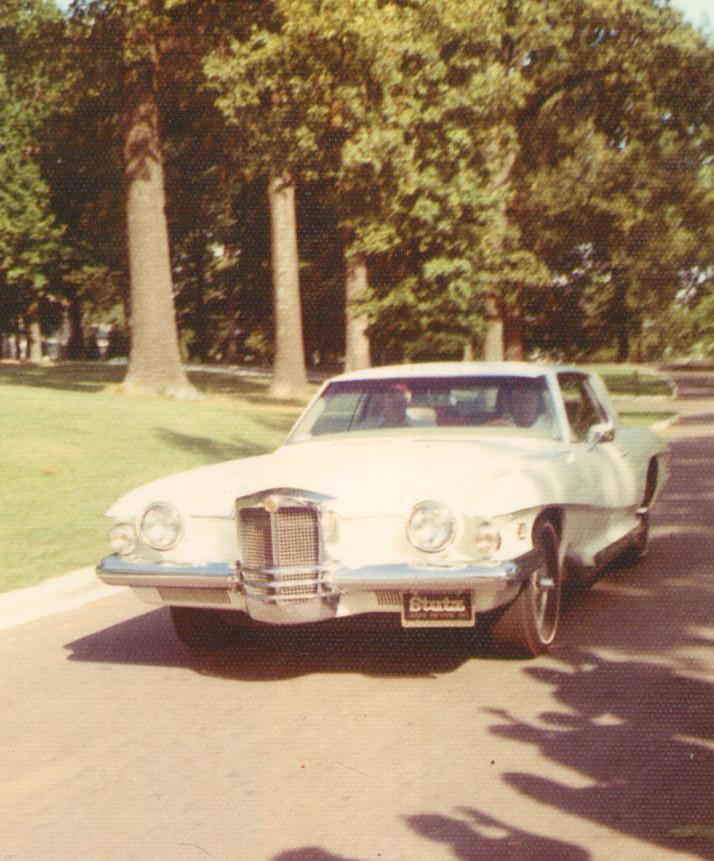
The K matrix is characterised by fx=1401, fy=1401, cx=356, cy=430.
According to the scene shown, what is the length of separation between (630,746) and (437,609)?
4.26ft

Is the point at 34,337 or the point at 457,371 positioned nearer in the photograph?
the point at 457,371

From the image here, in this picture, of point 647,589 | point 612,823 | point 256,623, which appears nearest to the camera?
point 612,823

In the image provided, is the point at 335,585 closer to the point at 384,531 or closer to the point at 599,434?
the point at 384,531

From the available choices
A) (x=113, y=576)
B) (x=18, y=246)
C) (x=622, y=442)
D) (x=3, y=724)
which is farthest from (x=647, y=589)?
(x=18, y=246)

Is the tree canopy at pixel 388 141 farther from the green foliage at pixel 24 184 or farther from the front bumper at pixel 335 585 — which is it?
the front bumper at pixel 335 585

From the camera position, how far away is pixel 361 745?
557 centimetres

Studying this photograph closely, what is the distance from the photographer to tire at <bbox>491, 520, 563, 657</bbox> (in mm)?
6785

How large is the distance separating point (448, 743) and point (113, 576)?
2.18 metres

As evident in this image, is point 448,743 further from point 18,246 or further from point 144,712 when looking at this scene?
point 18,246

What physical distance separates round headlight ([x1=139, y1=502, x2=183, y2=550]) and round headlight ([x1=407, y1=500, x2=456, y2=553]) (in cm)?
122

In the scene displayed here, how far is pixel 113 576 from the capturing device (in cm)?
698

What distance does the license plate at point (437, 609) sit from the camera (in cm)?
644

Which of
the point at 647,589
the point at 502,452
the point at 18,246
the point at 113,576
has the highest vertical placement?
the point at 18,246

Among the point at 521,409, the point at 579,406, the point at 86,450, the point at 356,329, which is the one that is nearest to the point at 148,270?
the point at 356,329
